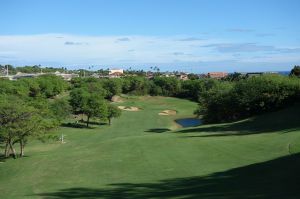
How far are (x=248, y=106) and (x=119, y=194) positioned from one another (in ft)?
144

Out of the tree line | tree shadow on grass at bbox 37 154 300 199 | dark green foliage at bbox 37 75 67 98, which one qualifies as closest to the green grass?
tree shadow on grass at bbox 37 154 300 199

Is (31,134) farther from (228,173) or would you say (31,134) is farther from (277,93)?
(277,93)

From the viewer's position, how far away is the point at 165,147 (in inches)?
1277

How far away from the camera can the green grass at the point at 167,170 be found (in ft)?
55.0

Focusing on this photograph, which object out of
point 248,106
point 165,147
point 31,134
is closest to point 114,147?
point 165,147

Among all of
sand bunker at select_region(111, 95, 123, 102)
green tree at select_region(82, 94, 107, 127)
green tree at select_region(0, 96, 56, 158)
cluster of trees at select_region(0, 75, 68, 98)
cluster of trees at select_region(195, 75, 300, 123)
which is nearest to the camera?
green tree at select_region(0, 96, 56, 158)

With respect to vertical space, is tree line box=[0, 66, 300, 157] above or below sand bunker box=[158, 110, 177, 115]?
above

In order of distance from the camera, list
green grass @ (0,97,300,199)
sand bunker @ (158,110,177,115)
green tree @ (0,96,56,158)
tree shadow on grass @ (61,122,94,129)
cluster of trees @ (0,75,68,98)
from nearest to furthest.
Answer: green grass @ (0,97,300,199), green tree @ (0,96,56,158), tree shadow on grass @ (61,122,94,129), cluster of trees @ (0,75,68,98), sand bunker @ (158,110,177,115)

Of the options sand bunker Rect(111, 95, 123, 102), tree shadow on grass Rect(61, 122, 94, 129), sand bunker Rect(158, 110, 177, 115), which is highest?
sand bunker Rect(111, 95, 123, 102)

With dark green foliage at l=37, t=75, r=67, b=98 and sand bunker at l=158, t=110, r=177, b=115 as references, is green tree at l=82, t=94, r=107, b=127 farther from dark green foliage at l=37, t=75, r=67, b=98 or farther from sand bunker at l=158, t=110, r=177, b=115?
dark green foliage at l=37, t=75, r=67, b=98

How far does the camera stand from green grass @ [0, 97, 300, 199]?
660 inches

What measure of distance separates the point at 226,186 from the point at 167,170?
6.83m

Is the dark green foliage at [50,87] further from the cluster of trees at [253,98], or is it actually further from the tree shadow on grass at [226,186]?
the tree shadow on grass at [226,186]

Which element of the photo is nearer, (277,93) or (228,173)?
(228,173)
